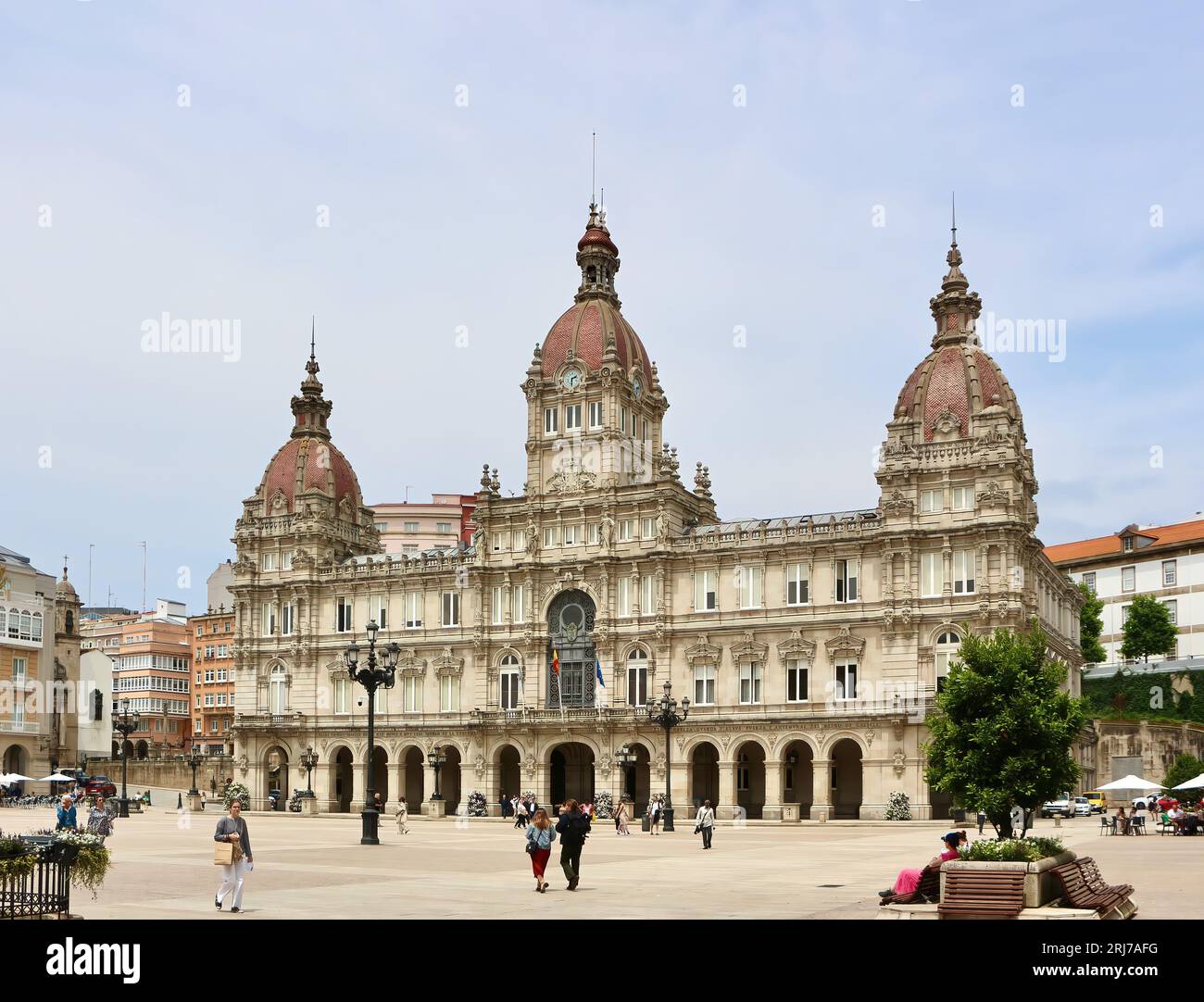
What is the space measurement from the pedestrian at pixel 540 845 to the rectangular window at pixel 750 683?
5037cm

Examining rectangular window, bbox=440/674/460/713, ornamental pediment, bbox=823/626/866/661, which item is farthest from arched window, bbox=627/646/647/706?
rectangular window, bbox=440/674/460/713

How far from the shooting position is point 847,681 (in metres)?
73.4

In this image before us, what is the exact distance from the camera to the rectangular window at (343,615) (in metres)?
89.1

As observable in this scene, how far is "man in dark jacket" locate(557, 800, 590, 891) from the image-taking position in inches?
1049

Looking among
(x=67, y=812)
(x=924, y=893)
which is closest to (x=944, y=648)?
(x=67, y=812)

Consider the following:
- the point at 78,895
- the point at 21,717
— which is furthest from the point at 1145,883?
the point at 21,717

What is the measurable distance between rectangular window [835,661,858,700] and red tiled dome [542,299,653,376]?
2331cm

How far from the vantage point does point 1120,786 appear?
198 feet

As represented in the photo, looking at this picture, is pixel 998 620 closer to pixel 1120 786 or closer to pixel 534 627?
pixel 1120 786

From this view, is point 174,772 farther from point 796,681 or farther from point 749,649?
point 796,681

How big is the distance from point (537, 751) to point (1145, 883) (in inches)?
2198

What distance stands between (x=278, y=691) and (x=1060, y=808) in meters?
49.6

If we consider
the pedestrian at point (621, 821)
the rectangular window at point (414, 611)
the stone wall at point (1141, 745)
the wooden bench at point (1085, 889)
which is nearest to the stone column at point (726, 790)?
the pedestrian at point (621, 821)

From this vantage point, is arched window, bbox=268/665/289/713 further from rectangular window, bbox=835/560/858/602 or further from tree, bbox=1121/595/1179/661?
tree, bbox=1121/595/1179/661
